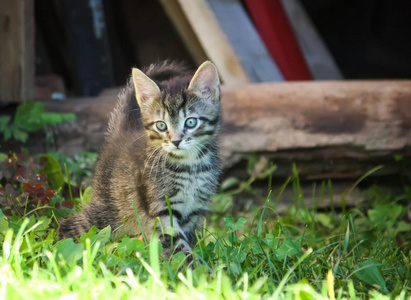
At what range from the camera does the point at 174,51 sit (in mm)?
7516

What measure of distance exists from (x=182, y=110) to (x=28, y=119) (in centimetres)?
200

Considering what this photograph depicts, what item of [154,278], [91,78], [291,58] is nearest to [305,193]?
A: [291,58]

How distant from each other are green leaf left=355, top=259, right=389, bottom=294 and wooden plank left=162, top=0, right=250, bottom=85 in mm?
2874

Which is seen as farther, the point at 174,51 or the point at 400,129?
the point at 174,51

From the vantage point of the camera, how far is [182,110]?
3744 millimetres

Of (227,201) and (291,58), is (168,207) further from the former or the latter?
(291,58)

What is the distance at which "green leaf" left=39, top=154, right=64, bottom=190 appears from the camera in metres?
4.68

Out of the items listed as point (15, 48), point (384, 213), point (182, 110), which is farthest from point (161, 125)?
point (384, 213)

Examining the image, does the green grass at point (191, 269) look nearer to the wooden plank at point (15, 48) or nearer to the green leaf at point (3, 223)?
the green leaf at point (3, 223)

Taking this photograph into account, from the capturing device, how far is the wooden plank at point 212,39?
570 centimetres

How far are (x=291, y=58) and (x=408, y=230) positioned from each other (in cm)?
213

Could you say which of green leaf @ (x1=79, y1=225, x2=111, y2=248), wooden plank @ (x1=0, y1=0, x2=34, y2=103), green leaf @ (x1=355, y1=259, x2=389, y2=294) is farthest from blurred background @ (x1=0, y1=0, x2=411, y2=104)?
green leaf @ (x1=355, y1=259, x2=389, y2=294)

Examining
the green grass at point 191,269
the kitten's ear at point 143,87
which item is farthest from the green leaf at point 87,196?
the kitten's ear at point 143,87

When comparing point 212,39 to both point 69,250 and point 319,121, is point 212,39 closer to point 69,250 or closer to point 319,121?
point 319,121
